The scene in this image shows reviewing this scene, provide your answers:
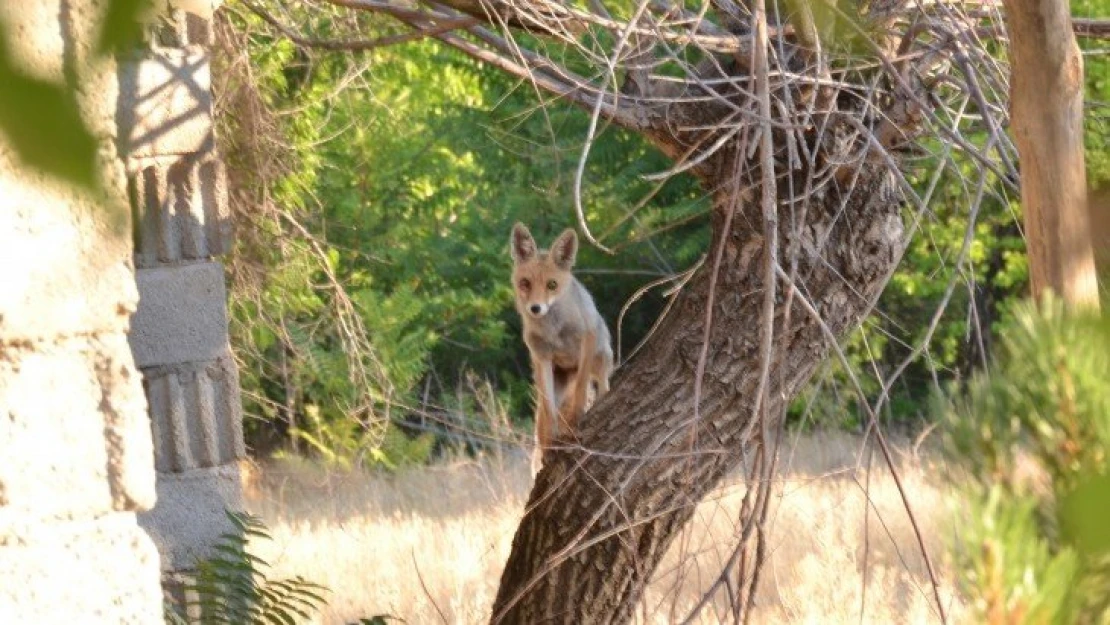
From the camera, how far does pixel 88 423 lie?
319 centimetres

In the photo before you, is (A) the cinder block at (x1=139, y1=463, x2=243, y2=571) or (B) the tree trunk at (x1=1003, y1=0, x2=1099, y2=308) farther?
(A) the cinder block at (x1=139, y1=463, x2=243, y2=571)

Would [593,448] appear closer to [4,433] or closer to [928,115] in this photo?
[928,115]

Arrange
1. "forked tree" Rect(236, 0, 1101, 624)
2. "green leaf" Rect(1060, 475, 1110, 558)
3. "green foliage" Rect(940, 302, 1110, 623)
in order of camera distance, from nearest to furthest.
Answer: "green leaf" Rect(1060, 475, 1110, 558), "green foliage" Rect(940, 302, 1110, 623), "forked tree" Rect(236, 0, 1101, 624)

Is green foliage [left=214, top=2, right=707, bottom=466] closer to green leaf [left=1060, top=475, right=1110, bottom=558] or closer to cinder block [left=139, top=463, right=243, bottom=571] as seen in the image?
cinder block [left=139, top=463, right=243, bottom=571]

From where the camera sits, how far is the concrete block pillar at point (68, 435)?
3.00 m

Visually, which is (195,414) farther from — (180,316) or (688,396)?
(688,396)

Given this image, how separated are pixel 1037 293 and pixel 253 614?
4.10m

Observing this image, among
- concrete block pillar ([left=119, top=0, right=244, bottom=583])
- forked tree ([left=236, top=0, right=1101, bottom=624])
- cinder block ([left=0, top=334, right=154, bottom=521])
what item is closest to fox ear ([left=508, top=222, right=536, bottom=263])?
concrete block pillar ([left=119, top=0, right=244, bottom=583])

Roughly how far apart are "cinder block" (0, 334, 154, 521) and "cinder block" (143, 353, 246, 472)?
318 centimetres

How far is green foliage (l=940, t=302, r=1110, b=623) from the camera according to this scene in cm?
95

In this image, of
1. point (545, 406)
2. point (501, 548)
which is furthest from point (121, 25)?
point (501, 548)

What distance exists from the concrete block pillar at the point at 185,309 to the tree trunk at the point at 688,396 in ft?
5.72

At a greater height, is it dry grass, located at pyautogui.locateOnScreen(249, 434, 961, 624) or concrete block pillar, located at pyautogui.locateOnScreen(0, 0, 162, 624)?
concrete block pillar, located at pyautogui.locateOnScreen(0, 0, 162, 624)

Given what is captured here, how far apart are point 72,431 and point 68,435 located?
0.04 ft
